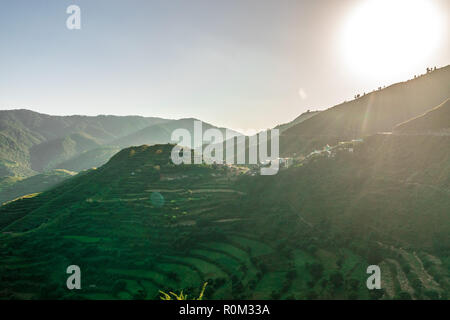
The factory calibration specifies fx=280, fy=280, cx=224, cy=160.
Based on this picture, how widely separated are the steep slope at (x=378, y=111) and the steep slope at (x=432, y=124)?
141 feet

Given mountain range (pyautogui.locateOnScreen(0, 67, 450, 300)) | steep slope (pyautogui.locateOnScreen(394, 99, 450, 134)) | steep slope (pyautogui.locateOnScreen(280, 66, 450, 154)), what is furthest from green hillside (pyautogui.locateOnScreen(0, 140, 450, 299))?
steep slope (pyautogui.locateOnScreen(280, 66, 450, 154))

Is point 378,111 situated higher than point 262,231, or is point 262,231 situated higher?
point 378,111

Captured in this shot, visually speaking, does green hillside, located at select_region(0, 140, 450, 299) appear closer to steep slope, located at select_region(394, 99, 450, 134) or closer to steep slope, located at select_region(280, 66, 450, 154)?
steep slope, located at select_region(394, 99, 450, 134)

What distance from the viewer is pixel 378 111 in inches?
5517

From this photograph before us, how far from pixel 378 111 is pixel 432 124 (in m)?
67.6

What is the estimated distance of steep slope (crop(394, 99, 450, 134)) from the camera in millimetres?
74000

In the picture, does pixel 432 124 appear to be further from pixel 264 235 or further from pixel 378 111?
pixel 378 111

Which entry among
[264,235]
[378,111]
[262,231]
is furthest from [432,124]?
[378,111]

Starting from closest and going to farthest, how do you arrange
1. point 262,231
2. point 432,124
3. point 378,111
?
1. point 262,231
2. point 432,124
3. point 378,111

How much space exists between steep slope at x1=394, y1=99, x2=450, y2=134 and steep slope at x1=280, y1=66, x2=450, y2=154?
43.0 m

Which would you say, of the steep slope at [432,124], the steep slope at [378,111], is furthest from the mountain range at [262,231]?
the steep slope at [378,111]

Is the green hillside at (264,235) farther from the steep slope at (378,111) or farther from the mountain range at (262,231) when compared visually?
the steep slope at (378,111)
